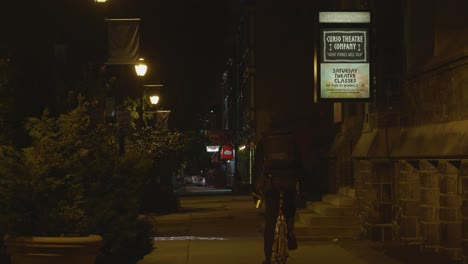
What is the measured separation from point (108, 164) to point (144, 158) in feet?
3.24

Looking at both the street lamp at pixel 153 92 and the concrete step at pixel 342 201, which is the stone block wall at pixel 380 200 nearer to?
the concrete step at pixel 342 201

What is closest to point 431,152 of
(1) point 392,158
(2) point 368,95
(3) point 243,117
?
(1) point 392,158

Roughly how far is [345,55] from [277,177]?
562 centimetres

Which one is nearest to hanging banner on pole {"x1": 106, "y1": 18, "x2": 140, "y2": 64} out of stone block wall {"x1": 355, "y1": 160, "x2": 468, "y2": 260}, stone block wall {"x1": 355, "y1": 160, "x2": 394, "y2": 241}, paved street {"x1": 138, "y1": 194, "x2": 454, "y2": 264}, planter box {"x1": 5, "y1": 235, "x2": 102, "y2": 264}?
paved street {"x1": 138, "y1": 194, "x2": 454, "y2": 264}

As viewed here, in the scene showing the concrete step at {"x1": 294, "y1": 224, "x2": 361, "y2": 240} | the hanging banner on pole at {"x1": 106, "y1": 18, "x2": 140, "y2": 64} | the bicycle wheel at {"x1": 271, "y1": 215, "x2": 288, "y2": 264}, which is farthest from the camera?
the hanging banner on pole at {"x1": 106, "y1": 18, "x2": 140, "y2": 64}

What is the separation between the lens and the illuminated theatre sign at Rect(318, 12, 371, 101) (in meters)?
16.3

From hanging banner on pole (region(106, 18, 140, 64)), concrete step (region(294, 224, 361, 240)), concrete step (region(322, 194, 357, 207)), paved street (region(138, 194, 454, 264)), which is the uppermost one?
hanging banner on pole (region(106, 18, 140, 64))

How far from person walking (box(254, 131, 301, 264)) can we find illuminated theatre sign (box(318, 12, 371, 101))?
17.1 ft

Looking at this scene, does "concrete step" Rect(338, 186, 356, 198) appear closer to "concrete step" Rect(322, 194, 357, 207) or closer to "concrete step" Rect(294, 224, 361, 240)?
"concrete step" Rect(322, 194, 357, 207)

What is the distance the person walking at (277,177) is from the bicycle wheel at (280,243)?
0.12 metres

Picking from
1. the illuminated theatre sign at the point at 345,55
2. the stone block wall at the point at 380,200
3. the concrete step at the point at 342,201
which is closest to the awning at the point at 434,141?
the stone block wall at the point at 380,200

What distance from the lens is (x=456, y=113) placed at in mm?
12438

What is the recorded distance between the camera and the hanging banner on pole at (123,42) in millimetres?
20734

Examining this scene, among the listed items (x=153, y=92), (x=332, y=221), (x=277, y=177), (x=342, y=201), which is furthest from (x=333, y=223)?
(x=153, y=92)
